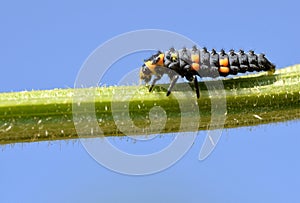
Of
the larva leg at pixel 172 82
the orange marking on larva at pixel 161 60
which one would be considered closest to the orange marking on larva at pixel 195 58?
the larva leg at pixel 172 82

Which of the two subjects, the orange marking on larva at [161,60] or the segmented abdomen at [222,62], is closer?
the segmented abdomen at [222,62]

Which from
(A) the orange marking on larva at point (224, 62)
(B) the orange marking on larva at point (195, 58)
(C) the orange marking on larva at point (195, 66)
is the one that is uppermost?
(B) the orange marking on larva at point (195, 58)

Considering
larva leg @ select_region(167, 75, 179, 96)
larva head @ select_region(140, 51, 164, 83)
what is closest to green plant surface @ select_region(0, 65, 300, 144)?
larva leg @ select_region(167, 75, 179, 96)

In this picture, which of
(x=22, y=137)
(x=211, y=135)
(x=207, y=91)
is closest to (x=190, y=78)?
(x=207, y=91)

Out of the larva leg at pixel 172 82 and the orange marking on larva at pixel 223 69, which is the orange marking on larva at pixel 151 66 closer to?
the larva leg at pixel 172 82

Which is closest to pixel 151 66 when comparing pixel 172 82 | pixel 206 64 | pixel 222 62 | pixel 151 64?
pixel 151 64

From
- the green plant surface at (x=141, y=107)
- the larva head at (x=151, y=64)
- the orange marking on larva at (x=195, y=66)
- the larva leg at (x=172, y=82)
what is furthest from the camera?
the larva head at (x=151, y=64)

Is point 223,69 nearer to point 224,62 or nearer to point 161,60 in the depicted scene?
point 224,62
